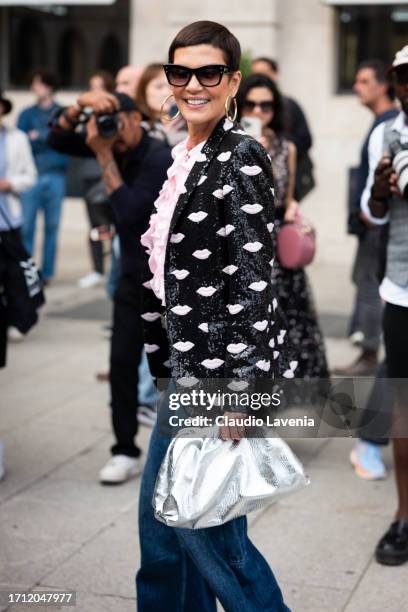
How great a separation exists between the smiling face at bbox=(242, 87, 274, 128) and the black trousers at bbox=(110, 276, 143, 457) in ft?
3.96

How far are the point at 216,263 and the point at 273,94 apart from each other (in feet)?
9.86

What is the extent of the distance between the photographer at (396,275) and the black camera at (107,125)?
1.18 meters

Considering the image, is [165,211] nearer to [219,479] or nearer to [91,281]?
[219,479]

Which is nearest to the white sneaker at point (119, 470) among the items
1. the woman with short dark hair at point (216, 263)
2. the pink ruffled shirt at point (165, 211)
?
the woman with short dark hair at point (216, 263)

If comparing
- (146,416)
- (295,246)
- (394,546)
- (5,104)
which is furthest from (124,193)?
(5,104)

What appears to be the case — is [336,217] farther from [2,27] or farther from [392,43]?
[2,27]

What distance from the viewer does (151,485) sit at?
3.23 metres

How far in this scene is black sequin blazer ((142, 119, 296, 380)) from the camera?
2.97 meters

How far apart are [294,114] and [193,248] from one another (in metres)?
5.17

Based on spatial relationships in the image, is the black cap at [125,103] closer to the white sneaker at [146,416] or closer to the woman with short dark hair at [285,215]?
the woman with short dark hair at [285,215]

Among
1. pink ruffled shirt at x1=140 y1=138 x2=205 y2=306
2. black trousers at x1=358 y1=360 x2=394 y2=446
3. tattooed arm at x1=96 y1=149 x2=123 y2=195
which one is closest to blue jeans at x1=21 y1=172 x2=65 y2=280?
tattooed arm at x1=96 y1=149 x2=123 y2=195

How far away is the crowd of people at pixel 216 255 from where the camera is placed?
3002mm

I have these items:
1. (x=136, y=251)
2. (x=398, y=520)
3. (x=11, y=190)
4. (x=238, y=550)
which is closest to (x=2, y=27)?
(x=11, y=190)

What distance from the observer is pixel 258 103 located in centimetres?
576
